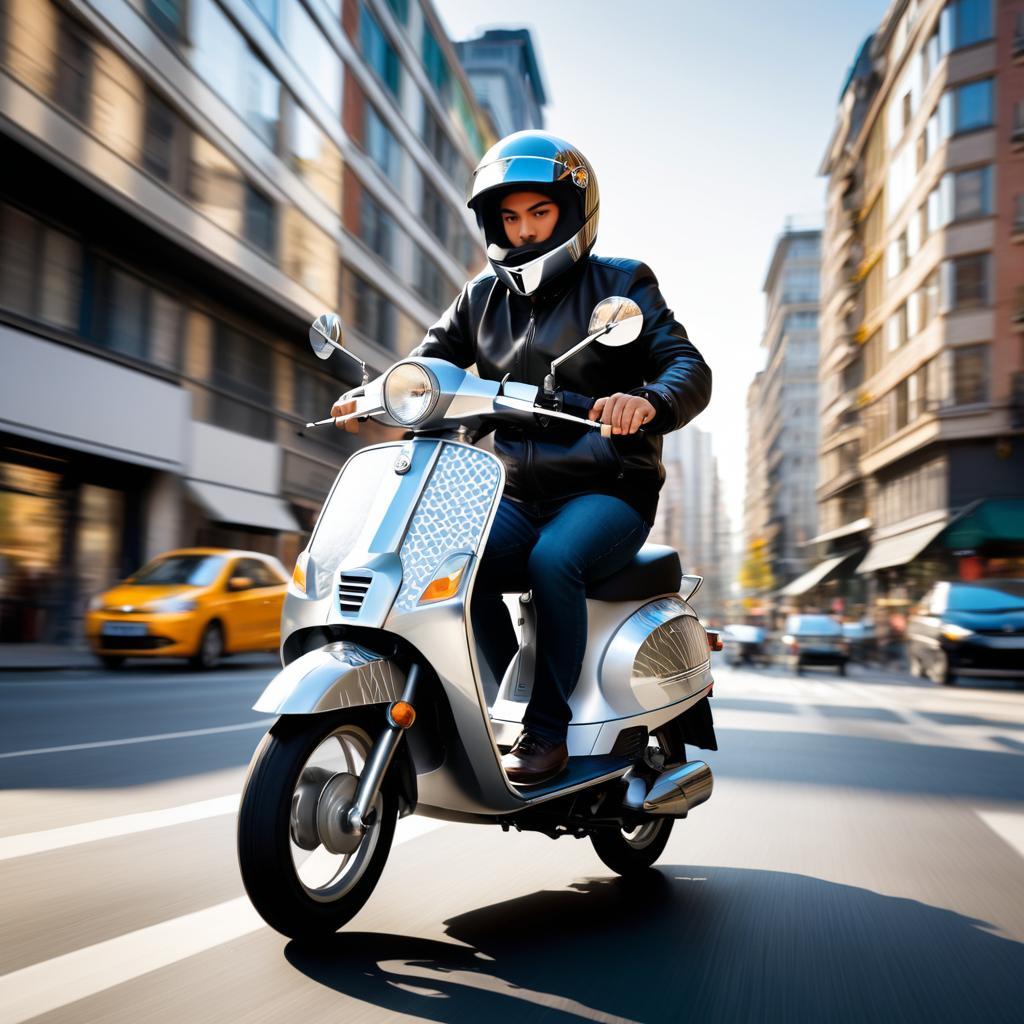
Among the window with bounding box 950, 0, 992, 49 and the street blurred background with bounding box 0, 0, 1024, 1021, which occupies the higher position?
the window with bounding box 950, 0, 992, 49

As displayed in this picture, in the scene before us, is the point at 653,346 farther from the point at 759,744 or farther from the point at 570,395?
the point at 759,744

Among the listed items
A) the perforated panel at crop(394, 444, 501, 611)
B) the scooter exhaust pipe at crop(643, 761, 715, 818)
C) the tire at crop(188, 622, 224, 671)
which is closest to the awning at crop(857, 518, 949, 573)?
the tire at crop(188, 622, 224, 671)

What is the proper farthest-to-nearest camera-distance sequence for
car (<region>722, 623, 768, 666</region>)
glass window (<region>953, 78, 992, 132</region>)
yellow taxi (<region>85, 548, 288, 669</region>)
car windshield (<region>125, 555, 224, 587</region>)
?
glass window (<region>953, 78, 992, 132</region>), car (<region>722, 623, 768, 666</region>), car windshield (<region>125, 555, 224, 587</region>), yellow taxi (<region>85, 548, 288, 669</region>)

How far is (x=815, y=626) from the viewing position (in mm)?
25844

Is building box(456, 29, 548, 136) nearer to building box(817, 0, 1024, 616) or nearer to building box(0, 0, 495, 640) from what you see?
building box(817, 0, 1024, 616)

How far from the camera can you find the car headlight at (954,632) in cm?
1783

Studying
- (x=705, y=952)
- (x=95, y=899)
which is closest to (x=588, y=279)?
(x=705, y=952)

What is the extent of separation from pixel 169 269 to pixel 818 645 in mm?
14481

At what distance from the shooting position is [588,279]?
3762 millimetres

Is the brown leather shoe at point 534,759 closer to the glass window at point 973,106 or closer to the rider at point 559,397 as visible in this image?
the rider at point 559,397

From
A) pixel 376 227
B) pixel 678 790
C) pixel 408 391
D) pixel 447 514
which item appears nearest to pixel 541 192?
pixel 408 391

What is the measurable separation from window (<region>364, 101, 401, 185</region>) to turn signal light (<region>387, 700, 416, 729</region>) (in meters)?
31.9

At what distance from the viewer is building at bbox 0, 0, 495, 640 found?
17.6 metres

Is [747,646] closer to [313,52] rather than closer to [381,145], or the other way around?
[313,52]
